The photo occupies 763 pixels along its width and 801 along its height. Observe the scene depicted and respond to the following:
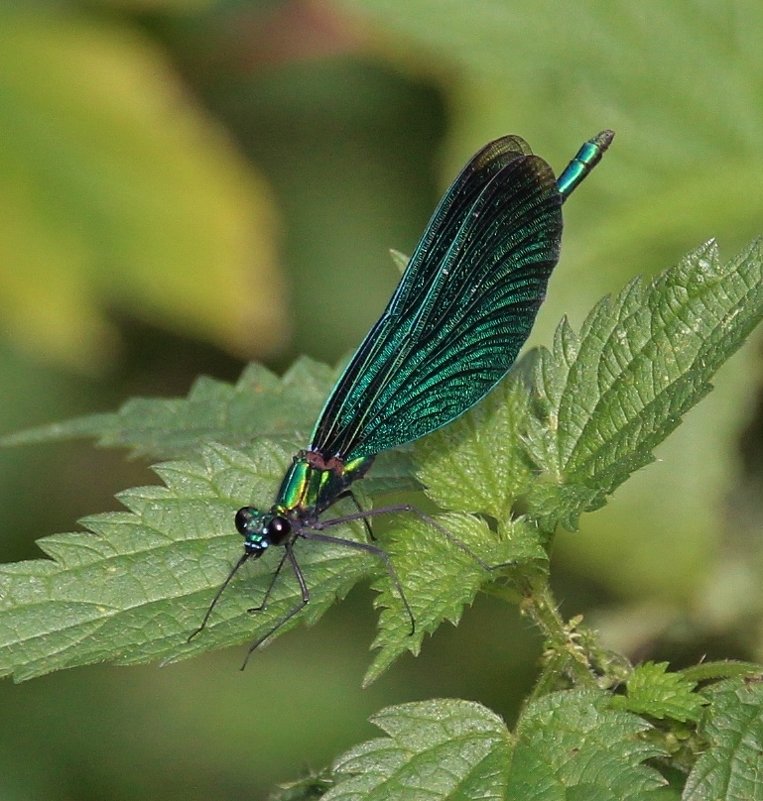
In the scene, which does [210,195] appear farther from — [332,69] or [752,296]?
[752,296]

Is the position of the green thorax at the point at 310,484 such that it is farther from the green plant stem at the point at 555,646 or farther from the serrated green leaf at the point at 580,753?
the serrated green leaf at the point at 580,753

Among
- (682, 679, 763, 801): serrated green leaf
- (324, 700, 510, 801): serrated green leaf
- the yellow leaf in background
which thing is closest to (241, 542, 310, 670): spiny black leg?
(324, 700, 510, 801): serrated green leaf

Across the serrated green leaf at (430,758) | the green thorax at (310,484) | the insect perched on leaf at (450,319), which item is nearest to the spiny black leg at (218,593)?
the green thorax at (310,484)

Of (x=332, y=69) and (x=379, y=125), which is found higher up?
(x=332, y=69)

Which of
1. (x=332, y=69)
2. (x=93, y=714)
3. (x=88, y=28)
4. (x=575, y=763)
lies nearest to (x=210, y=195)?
(x=88, y=28)

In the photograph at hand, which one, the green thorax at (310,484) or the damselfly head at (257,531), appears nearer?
the damselfly head at (257,531)

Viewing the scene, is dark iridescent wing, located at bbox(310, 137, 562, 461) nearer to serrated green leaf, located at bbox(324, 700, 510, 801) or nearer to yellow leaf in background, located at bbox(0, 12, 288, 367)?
serrated green leaf, located at bbox(324, 700, 510, 801)

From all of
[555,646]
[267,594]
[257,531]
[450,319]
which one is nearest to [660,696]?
[555,646]
